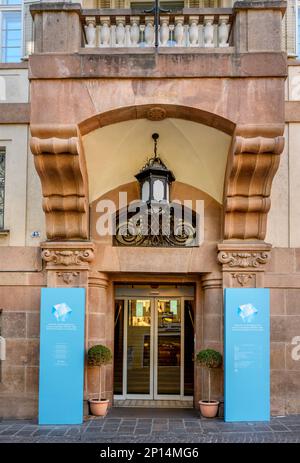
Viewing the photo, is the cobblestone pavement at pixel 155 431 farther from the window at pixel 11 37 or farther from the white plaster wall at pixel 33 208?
the window at pixel 11 37

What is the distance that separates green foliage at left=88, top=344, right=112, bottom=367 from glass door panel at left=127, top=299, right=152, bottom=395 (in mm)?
A: 1904

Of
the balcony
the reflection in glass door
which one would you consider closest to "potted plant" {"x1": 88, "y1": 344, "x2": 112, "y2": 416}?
the reflection in glass door

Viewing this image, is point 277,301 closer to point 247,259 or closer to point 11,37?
point 247,259

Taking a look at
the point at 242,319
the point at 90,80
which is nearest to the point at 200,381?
the point at 242,319

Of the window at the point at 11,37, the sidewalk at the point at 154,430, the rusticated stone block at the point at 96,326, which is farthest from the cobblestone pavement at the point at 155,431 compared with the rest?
the window at the point at 11,37

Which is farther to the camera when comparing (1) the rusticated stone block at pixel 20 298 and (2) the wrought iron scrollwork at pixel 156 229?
(2) the wrought iron scrollwork at pixel 156 229

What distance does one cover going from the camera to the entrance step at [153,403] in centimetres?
1057

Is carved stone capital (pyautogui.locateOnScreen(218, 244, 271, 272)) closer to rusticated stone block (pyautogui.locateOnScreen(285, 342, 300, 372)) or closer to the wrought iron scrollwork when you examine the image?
the wrought iron scrollwork

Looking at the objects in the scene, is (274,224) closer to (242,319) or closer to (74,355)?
(242,319)

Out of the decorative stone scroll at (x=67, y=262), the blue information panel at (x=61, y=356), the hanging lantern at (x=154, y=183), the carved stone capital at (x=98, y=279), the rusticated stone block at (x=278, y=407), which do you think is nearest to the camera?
the hanging lantern at (x=154, y=183)

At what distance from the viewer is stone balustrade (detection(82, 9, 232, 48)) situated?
8.78 m

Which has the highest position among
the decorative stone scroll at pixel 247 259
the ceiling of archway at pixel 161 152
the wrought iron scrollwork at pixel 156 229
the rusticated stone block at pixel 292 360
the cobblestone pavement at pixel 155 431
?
the ceiling of archway at pixel 161 152

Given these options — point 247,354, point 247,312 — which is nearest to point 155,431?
point 247,354

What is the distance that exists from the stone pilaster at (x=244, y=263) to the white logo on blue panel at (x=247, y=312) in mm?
413
